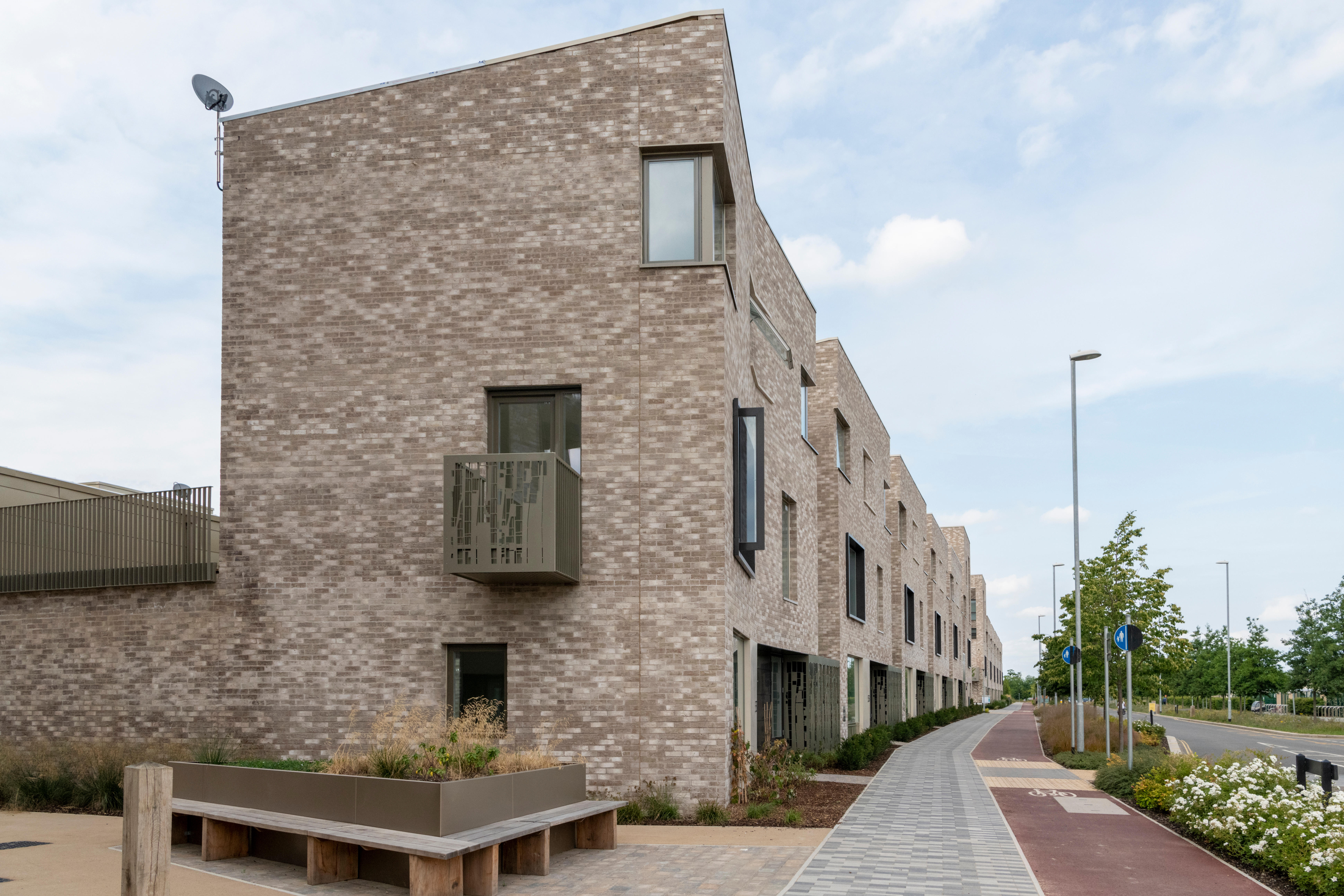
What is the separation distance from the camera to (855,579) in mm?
29844

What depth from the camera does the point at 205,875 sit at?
936 cm

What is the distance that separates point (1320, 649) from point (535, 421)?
65080 mm

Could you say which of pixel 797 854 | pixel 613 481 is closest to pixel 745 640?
pixel 613 481

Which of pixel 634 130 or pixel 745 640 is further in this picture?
pixel 745 640

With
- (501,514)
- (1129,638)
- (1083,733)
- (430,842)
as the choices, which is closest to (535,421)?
(501,514)

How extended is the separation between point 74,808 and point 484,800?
24.4 ft

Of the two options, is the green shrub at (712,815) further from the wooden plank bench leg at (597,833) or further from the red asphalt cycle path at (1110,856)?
the red asphalt cycle path at (1110,856)

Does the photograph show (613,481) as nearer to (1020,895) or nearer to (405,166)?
(405,166)

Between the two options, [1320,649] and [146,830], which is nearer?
[146,830]

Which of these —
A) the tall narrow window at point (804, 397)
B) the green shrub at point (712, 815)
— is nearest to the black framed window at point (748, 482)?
the green shrub at point (712, 815)

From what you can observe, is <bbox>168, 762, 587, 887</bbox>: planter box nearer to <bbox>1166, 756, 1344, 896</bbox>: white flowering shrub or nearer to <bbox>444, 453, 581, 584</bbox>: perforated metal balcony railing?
<bbox>444, 453, 581, 584</bbox>: perforated metal balcony railing

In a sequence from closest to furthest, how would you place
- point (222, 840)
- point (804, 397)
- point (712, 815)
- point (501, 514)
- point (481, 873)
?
point (481, 873), point (222, 840), point (501, 514), point (712, 815), point (804, 397)

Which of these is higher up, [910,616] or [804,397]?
[804,397]

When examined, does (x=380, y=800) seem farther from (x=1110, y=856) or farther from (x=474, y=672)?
(x=1110, y=856)
